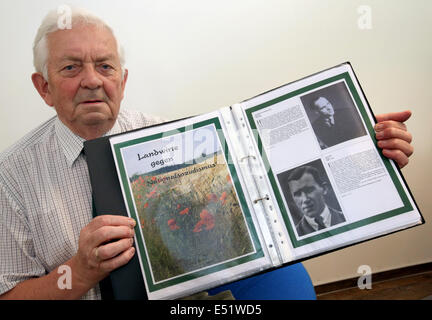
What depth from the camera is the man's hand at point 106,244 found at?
2.30ft

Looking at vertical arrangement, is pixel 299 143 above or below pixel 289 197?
above

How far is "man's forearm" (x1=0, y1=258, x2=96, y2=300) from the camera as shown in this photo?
76 cm

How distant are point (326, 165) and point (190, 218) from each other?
34 cm

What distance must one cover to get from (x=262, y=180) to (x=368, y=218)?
9.7 inches

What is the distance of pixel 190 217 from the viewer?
0.77 metres

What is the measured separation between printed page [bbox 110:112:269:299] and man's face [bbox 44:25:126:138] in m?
0.20

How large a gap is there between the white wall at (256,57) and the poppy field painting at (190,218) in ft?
2.23

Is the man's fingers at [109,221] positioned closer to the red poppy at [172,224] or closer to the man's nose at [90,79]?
the red poppy at [172,224]

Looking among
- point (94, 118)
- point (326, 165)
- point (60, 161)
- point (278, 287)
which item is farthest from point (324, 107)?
point (60, 161)

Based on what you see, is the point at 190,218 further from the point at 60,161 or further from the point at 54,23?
the point at 54,23

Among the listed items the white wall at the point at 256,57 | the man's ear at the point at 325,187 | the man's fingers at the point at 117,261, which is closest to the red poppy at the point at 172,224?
the man's fingers at the point at 117,261
